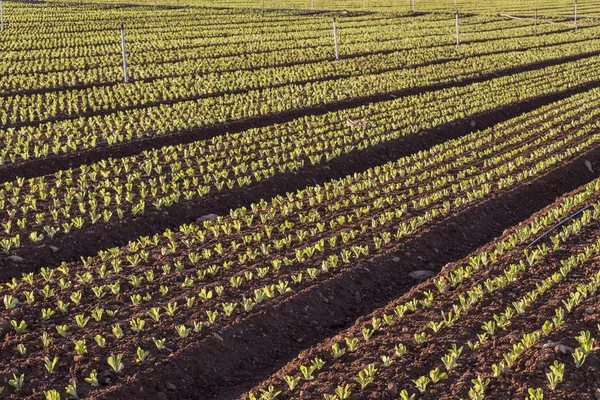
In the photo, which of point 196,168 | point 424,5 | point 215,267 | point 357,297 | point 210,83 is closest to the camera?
point 357,297

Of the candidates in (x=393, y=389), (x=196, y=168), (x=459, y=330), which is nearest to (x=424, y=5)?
(x=196, y=168)

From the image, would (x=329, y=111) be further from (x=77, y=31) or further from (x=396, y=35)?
(x=77, y=31)

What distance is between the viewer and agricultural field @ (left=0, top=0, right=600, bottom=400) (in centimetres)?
587

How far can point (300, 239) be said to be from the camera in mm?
8445

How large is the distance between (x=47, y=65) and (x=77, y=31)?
1089cm

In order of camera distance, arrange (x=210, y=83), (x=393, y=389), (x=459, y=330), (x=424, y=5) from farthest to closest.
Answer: (x=424, y=5) → (x=210, y=83) → (x=459, y=330) → (x=393, y=389)

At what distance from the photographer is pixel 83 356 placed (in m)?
6.00

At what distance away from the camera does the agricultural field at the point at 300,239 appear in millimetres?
5867

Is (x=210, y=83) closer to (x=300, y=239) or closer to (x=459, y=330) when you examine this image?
(x=300, y=239)

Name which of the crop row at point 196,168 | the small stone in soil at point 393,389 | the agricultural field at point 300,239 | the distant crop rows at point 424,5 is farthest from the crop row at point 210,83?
the distant crop rows at point 424,5

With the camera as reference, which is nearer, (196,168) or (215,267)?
(215,267)

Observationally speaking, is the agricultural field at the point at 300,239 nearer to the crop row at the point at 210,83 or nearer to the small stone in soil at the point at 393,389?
the small stone in soil at the point at 393,389

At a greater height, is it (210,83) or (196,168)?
(210,83)

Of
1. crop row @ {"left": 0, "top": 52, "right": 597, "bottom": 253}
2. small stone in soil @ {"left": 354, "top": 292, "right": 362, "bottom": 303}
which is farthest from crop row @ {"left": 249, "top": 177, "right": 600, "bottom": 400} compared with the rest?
crop row @ {"left": 0, "top": 52, "right": 597, "bottom": 253}
